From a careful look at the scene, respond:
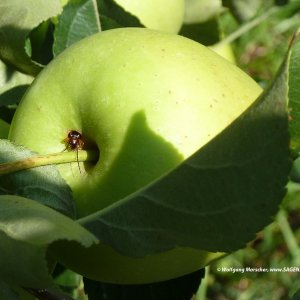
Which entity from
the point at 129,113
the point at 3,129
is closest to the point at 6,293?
the point at 129,113

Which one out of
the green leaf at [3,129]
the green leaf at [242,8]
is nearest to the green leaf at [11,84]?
the green leaf at [3,129]

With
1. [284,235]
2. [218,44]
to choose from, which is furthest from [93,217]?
[284,235]

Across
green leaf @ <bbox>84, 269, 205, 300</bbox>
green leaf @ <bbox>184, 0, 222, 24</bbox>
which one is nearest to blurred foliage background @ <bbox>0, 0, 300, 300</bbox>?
green leaf @ <bbox>184, 0, 222, 24</bbox>

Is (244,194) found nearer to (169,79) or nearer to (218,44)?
(169,79)

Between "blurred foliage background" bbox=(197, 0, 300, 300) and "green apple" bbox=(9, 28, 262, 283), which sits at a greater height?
"green apple" bbox=(9, 28, 262, 283)

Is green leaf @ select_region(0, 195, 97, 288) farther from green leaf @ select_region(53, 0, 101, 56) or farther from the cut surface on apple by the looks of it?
green leaf @ select_region(53, 0, 101, 56)

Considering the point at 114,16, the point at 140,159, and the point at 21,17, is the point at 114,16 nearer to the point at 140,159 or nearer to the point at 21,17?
the point at 21,17
